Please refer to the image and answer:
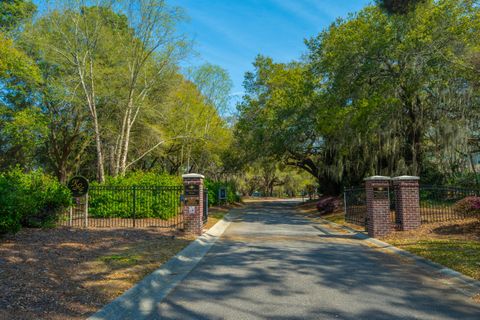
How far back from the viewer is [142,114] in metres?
28.1

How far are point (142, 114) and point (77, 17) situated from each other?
29.3 ft

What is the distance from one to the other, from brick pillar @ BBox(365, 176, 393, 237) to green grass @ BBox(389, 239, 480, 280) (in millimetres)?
1150

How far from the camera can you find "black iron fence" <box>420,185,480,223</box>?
508 inches

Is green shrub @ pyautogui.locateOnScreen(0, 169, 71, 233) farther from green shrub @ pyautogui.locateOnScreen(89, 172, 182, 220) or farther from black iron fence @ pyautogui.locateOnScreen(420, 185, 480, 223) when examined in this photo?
black iron fence @ pyautogui.locateOnScreen(420, 185, 480, 223)

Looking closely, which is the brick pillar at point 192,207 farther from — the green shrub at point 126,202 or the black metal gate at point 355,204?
the black metal gate at point 355,204

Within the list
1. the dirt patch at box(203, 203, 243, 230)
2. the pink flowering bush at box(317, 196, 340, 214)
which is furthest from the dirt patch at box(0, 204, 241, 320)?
the pink flowering bush at box(317, 196, 340, 214)

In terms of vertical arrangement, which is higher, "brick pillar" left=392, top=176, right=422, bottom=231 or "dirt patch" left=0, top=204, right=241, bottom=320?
"brick pillar" left=392, top=176, right=422, bottom=231

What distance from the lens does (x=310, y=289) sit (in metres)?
6.64

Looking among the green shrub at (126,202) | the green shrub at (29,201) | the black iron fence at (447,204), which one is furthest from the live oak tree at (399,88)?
the green shrub at (29,201)

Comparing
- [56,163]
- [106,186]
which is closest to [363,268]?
[106,186]

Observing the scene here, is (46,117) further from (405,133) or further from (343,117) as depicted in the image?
(405,133)

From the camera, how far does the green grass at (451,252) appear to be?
8.00 meters

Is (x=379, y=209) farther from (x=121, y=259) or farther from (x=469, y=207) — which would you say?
(x=121, y=259)

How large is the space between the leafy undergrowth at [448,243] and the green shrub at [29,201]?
10000mm
